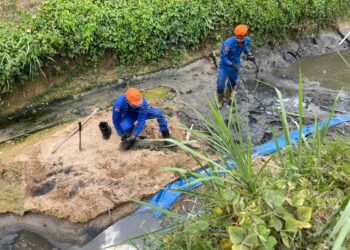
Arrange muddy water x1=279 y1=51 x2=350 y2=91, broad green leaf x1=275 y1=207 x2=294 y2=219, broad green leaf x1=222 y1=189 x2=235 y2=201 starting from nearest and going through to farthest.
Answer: broad green leaf x1=275 y1=207 x2=294 y2=219 < broad green leaf x1=222 y1=189 x2=235 y2=201 < muddy water x1=279 y1=51 x2=350 y2=91

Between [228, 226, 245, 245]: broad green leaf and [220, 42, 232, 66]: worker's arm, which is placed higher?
[228, 226, 245, 245]: broad green leaf

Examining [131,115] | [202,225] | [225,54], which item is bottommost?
[131,115]

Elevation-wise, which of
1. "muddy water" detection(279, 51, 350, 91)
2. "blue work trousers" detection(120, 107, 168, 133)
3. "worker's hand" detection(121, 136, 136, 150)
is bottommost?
"muddy water" detection(279, 51, 350, 91)

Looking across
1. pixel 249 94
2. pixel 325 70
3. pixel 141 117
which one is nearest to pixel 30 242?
pixel 141 117

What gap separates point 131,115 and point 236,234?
423 cm

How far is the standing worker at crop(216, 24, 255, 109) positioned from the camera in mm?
6879

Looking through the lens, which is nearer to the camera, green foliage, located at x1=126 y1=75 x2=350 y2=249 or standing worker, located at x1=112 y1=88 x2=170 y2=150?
green foliage, located at x1=126 y1=75 x2=350 y2=249

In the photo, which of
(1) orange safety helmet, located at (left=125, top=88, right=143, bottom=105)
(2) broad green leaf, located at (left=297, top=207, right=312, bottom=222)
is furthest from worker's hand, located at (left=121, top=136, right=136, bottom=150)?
(2) broad green leaf, located at (left=297, top=207, right=312, bottom=222)

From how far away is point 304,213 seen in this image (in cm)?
217

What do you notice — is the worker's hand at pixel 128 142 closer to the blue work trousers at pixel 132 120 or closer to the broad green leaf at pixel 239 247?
the blue work trousers at pixel 132 120

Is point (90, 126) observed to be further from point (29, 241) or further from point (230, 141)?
point (230, 141)

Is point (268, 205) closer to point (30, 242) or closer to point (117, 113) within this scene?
point (30, 242)

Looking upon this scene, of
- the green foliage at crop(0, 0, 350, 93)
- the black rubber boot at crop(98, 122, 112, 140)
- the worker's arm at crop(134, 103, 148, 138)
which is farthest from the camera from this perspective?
the green foliage at crop(0, 0, 350, 93)

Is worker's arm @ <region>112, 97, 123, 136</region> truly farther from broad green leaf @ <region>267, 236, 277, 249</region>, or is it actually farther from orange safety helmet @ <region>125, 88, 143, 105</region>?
broad green leaf @ <region>267, 236, 277, 249</region>
